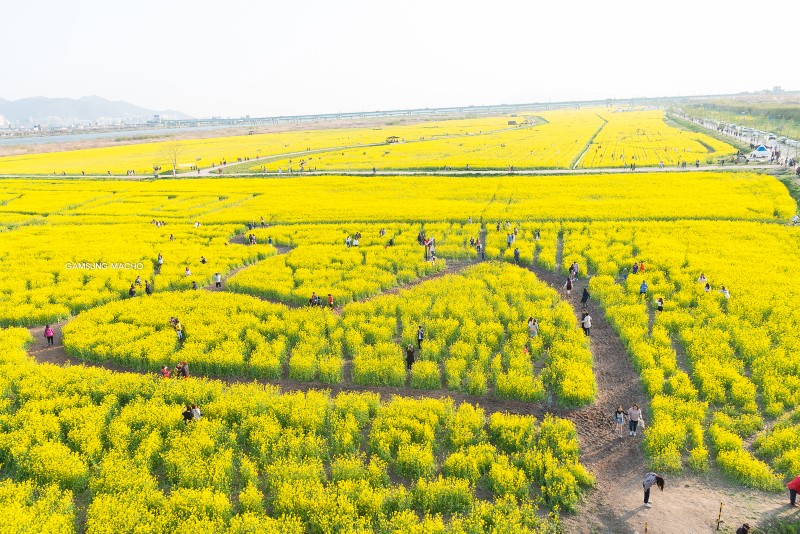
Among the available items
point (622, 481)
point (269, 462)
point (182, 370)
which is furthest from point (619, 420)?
point (182, 370)

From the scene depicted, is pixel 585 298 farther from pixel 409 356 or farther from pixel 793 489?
pixel 793 489

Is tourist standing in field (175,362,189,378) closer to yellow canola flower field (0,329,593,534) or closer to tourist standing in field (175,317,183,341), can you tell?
yellow canola flower field (0,329,593,534)

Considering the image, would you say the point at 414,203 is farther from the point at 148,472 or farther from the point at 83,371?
the point at 148,472

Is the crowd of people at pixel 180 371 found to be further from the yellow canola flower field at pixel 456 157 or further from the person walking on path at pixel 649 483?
the yellow canola flower field at pixel 456 157

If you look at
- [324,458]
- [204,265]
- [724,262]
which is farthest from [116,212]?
[724,262]

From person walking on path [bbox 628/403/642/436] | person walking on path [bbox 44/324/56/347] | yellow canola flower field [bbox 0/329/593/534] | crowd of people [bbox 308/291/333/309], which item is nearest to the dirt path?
person walking on path [bbox 628/403/642/436]

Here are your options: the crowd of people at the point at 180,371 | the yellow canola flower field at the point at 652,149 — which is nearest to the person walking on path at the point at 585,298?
the crowd of people at the point at 180,371
